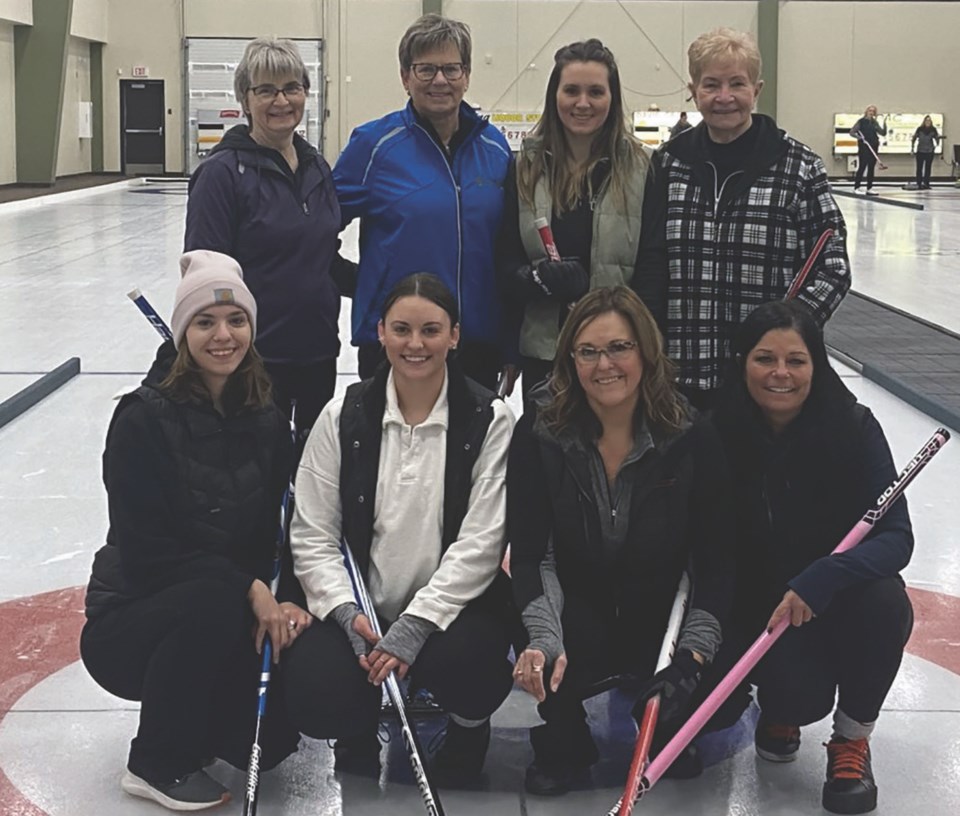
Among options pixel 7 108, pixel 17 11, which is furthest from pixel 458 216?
pixel 7 108

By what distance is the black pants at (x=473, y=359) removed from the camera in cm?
357

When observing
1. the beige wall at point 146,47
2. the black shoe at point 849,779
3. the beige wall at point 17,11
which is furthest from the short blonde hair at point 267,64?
the beige wall at point 146,47

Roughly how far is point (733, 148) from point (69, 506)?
3.03 m

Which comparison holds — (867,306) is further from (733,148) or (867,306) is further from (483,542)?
(483,542)

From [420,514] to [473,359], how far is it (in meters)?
0.80

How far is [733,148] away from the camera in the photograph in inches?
130

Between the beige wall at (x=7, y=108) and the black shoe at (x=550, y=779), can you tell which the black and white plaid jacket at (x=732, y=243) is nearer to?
the black shoe at (x=550, y=779)

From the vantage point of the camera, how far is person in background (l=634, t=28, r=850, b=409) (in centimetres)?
329

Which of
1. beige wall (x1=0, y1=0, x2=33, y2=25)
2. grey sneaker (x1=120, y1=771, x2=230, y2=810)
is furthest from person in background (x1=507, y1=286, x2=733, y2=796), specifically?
beige wall (x1=0, y1=0, x2=33, y2=25)

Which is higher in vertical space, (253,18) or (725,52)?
(253,18)

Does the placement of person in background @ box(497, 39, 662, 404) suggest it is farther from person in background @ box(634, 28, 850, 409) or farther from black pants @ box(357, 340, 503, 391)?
black pants @ box(357, 340, 503, 391)

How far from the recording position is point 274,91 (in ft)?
10.8

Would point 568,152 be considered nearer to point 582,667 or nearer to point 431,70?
point 431,70

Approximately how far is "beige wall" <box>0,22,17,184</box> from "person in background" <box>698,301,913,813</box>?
24911mm
